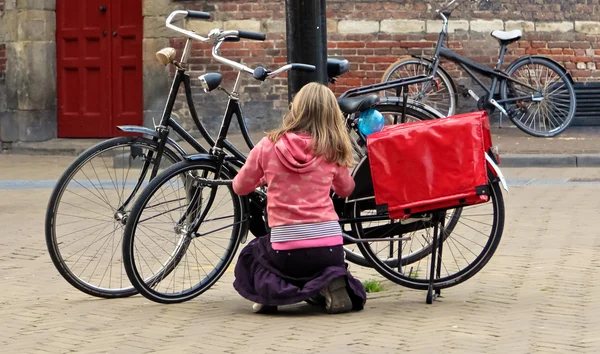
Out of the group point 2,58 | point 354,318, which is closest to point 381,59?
point 2,58

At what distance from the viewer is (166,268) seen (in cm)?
590

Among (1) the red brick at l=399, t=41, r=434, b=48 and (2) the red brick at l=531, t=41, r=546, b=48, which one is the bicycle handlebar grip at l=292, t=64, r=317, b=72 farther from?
(2) the red brick at l=531, t=41, r=546, b=48

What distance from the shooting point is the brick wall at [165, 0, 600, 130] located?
1432 cm

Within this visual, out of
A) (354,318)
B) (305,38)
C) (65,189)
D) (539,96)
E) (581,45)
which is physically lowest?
(354,318)

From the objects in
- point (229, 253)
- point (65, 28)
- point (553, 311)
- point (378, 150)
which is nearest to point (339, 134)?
point (378, 150)

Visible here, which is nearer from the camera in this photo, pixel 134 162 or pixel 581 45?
pixel 134 162

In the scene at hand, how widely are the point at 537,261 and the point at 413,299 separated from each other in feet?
4.37

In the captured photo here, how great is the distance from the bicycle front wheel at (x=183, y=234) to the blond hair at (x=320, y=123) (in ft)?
1.59

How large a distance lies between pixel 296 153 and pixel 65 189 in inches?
46.2

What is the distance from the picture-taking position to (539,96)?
13.9 meters

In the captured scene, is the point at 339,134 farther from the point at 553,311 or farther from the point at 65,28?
the point at 65,28

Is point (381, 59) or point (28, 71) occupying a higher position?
point (381, 59)

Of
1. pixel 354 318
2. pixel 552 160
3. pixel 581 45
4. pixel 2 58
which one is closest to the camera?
pixel 354 318

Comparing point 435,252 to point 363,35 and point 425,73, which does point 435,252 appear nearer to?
point 425,73
